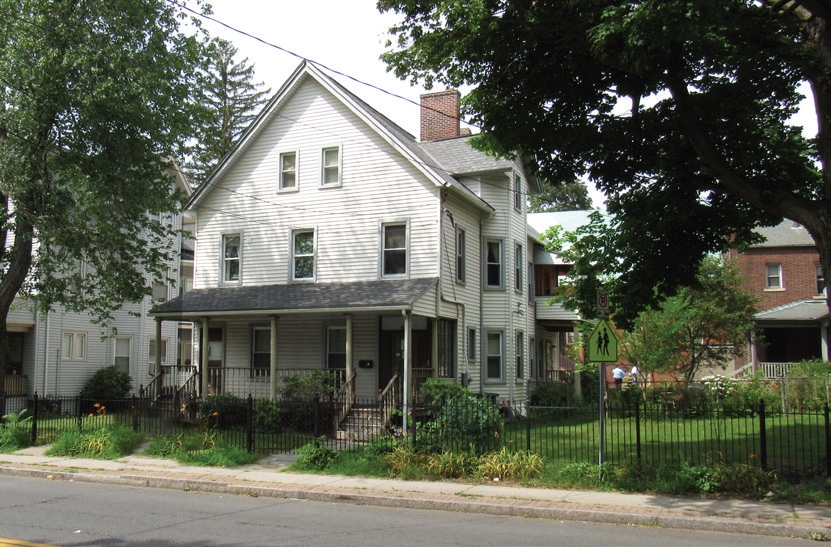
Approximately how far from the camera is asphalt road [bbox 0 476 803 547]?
866 centimetres

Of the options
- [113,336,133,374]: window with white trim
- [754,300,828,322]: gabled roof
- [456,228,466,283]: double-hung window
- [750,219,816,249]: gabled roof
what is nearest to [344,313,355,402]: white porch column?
[456,228,466,283]: double-hung window

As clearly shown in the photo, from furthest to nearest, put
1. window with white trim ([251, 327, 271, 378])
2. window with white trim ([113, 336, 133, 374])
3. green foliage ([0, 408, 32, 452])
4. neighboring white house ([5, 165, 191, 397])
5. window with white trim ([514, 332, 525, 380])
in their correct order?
window with white trim ([113, 336, 133, 374]) → neighboring white house ([5, 165, 191, 397]) → window with white trim ([514, 332, 525, 380]) → window with white trim ([251, 327, 271, 378]) → green foliage ([0, 408, 32, 452])

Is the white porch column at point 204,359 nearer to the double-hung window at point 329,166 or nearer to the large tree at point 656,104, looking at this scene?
the double-hung window at point 329,166

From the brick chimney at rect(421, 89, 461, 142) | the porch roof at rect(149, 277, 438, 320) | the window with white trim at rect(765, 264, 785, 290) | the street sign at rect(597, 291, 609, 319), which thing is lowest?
the street sign at rect(597, 291, 609, 319)

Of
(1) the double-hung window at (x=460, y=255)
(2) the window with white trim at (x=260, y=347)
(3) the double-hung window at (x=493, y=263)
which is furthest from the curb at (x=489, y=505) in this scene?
(3) the double-hung window at (x=493, y=263)

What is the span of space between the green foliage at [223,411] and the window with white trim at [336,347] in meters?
3.35

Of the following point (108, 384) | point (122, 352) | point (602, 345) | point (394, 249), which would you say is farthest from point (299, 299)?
point (122, 352)

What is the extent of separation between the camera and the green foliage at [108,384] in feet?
93.6

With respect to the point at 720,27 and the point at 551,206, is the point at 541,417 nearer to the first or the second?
the point at 720,27

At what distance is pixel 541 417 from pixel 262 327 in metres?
8.99

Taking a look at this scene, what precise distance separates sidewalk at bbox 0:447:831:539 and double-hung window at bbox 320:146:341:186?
9.55 m

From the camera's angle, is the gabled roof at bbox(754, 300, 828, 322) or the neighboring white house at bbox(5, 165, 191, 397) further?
the gabled roof at bbox(754, 300, 828, 322)

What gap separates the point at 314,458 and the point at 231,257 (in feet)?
35.7

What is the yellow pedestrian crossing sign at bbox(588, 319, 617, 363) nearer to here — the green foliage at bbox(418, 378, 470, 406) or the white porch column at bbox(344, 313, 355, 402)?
the green foliage at bbox(418, 378, 470, 406)
